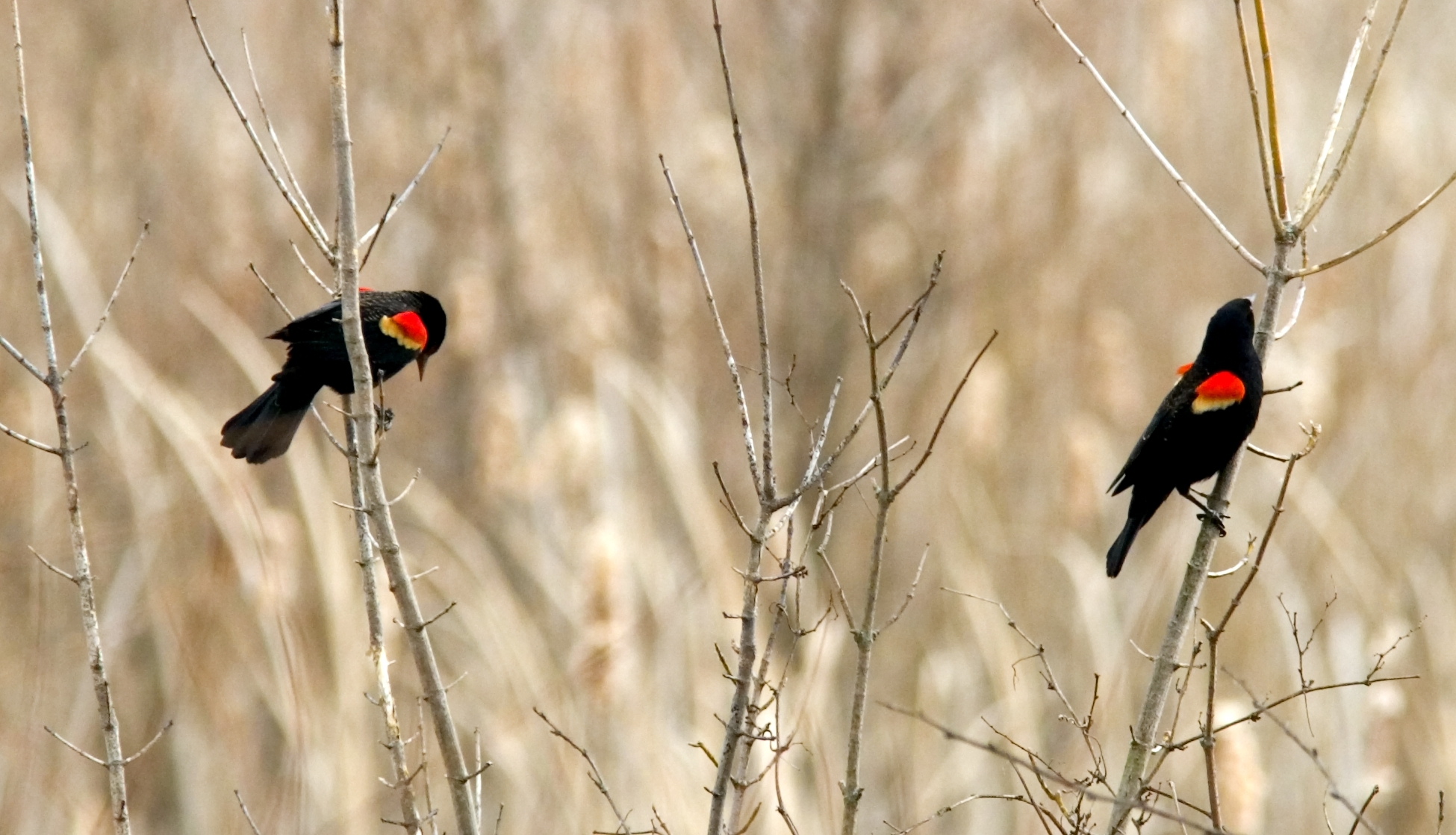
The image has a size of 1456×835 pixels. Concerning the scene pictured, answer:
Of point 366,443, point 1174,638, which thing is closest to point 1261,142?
point 1174,638

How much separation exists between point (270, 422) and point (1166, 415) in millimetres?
2000

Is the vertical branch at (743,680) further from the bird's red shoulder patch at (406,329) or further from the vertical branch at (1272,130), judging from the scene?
the bird's red shoulder patch at (406,329)

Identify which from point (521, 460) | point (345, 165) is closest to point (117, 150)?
point (521, 460)

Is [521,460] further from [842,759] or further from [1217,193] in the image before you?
[1217,193]

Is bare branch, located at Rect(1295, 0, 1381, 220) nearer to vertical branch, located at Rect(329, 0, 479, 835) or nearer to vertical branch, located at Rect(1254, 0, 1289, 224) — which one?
vertical branch, located at Rect(1254, 0, 1289, 224)

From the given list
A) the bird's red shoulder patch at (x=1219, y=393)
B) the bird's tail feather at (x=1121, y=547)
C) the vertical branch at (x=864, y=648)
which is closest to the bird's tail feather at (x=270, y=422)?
the vertical branch at (x=864, y=648)

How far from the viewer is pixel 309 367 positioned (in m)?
2.91

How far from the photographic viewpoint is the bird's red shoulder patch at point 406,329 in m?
3.05

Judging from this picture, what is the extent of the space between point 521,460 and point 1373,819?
13.6 ft

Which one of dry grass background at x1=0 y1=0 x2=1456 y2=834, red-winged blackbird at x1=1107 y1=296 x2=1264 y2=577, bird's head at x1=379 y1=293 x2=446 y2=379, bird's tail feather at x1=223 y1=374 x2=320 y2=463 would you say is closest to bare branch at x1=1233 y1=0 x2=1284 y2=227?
red-winged blackbird at x1=1107 y1=296 x2=1264 y2=577

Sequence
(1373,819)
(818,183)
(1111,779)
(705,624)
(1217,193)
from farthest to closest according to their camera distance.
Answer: (1217,193), (818,183), (1373,819), (1111,779), (705,624)

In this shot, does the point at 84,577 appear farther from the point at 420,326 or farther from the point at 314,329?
the point at 420,326

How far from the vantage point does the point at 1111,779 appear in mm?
5156

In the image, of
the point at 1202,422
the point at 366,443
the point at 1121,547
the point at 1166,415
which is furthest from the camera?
the point at 1121,547
